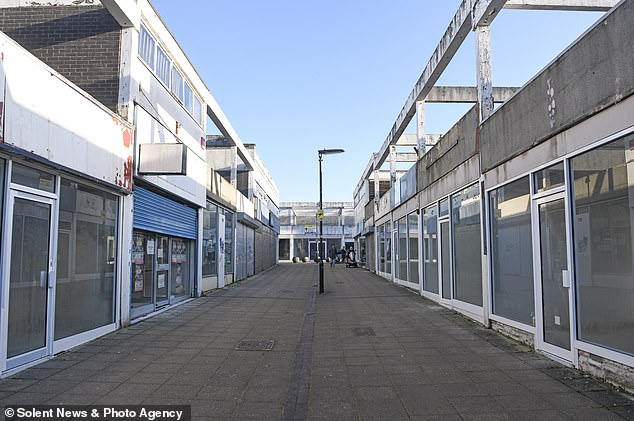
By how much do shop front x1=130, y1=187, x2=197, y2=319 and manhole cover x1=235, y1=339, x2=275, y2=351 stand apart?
10.8 ft

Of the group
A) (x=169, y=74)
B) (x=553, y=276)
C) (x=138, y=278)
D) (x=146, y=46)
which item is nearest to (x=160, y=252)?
(x=138, y=278)

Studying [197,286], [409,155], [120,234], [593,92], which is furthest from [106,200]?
[409,155]

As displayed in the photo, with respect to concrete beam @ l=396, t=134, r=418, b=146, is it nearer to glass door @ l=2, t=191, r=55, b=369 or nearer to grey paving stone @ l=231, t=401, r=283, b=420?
glass door @ l=2, t=191, r=55, b=369

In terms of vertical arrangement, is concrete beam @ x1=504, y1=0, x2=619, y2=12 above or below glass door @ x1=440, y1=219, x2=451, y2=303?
above

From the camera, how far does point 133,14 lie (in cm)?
916

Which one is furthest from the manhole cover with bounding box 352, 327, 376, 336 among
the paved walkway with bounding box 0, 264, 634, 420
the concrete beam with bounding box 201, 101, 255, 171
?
the concrete beam with bounding box 201, 101, 255, 171

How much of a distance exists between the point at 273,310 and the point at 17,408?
7805 mm

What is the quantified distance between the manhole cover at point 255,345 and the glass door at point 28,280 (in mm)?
2812

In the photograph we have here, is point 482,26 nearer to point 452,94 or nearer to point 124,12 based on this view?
point 452,94

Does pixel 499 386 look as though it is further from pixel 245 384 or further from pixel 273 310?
pixel 273 310

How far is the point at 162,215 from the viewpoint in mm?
11516

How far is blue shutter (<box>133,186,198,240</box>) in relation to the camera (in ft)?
33.0

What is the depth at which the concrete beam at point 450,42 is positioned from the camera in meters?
9.13

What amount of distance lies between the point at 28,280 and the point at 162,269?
5.74m
